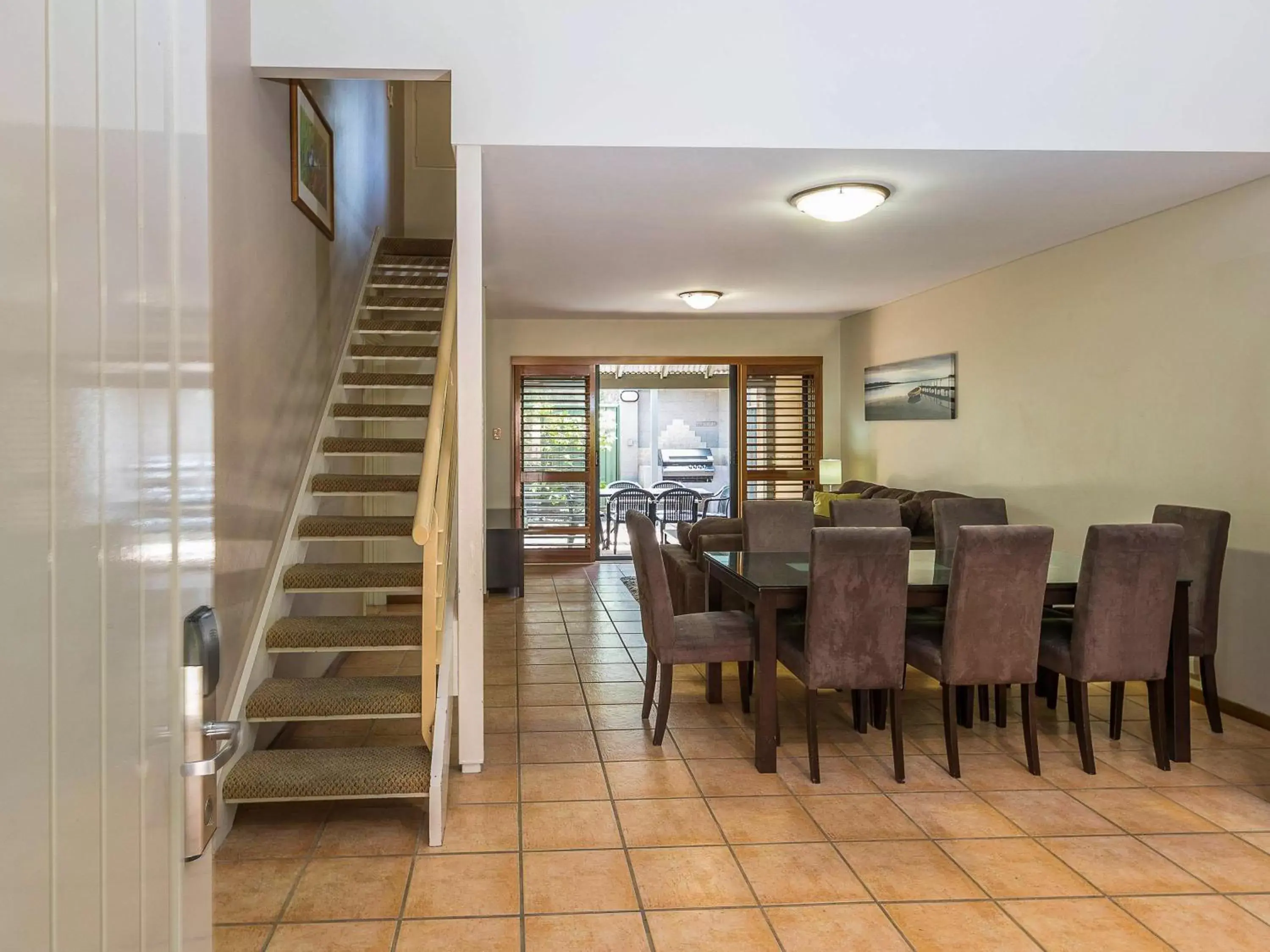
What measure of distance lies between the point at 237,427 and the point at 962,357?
17.0 feet

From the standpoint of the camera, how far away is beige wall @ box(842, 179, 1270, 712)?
4.25 metres

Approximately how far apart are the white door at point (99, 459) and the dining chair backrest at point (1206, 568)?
410 centimetres

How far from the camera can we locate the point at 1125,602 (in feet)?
11.9

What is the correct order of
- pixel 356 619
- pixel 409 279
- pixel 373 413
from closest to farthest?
pixel 356 619 < pixel 373 413 < pixel 409 279

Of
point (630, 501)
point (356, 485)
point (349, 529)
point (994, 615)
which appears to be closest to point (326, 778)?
point (349, 529)

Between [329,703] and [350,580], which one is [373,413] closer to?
[350,580]

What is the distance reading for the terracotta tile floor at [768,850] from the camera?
8.29 ft

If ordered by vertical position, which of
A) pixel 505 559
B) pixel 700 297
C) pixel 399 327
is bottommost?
pixel 505 559

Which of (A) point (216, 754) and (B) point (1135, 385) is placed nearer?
(A) point (216, 754)

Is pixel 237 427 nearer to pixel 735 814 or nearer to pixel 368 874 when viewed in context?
pixel 368 874

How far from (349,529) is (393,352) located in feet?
5.12

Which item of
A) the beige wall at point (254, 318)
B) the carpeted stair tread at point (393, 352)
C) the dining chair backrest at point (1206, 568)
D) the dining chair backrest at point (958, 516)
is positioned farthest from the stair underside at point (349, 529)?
the dining chair backrest at point (1206, 568)

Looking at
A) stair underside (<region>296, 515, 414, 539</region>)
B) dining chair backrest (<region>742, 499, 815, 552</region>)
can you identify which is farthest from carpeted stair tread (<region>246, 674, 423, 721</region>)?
dining chair backrest (<region>742, 499, 815, 552</region>)

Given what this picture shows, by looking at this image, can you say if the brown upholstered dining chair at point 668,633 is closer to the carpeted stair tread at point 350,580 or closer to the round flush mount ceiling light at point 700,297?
the carpeted stair tread at point 350,580
